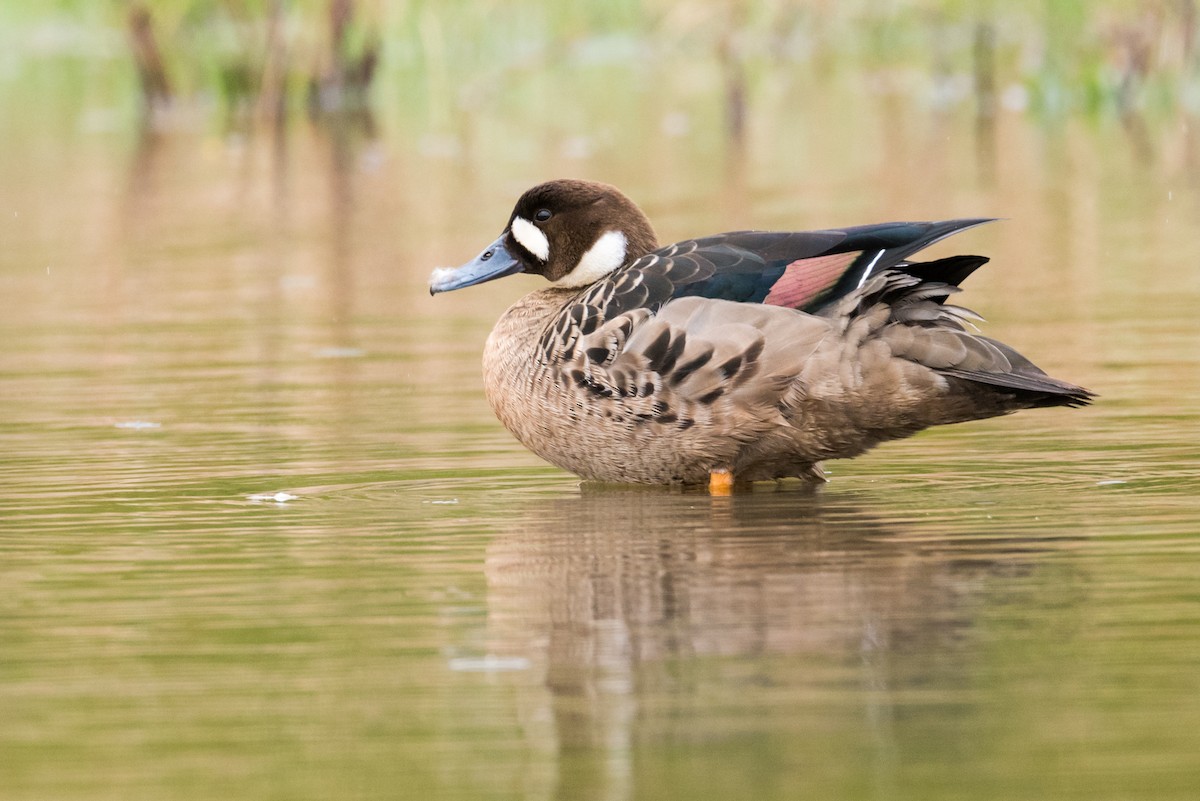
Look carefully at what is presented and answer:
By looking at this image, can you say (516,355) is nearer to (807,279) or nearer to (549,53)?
(807,279)

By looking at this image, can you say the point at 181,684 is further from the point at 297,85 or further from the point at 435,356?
the point at 297,85

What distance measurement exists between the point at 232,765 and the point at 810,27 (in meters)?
29.5

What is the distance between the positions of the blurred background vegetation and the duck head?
13.1 meters

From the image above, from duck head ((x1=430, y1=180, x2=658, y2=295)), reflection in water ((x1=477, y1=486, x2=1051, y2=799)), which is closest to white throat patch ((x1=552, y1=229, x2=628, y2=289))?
duck head ((x1=430, y1=180, x2=658, y2=295))

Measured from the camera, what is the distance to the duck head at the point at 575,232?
8000 millimetres

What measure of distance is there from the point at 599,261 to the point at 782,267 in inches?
47.9

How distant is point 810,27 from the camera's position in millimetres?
32688

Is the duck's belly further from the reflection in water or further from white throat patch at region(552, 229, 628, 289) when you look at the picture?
white throat patch at region(552, 229, 628, 289)

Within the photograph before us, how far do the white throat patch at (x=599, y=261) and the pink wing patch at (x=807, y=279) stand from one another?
118 centimetres

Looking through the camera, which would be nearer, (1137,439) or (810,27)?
(1137,439)

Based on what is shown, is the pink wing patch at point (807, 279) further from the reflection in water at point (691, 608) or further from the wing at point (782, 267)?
the reflection in water at point (691, 608)

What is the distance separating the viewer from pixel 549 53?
2108cm

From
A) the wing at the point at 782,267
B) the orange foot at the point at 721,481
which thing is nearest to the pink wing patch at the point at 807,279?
the wing at the point at 782,267

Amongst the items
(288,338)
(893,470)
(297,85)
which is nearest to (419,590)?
(893,470)
